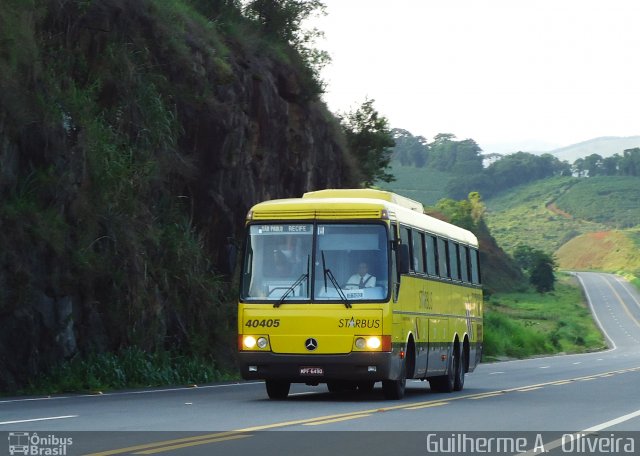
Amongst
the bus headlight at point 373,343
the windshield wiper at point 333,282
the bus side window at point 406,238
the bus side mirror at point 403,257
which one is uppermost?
the bus side window at point 406,238

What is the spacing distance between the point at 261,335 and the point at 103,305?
6.88 metres

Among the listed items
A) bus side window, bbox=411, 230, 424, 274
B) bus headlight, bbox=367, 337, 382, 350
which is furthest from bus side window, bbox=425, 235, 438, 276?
bus headlight, bbox=367, 337, 382, 350

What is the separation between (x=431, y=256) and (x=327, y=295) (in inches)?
173

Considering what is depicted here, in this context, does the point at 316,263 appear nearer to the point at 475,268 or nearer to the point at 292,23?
the point at 475,268

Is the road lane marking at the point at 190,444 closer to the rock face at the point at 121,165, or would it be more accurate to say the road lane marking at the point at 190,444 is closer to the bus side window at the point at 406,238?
the bus side window at the point at 406,238

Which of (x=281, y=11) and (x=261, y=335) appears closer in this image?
(x=261, y=335)

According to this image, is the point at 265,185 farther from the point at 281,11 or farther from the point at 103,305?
the point at 103,305

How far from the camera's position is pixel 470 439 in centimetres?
1482

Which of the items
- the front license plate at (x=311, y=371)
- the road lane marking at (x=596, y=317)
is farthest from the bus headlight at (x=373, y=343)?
the road lane marking at (x=596, y=317)

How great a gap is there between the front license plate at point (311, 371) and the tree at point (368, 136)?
3382 cm

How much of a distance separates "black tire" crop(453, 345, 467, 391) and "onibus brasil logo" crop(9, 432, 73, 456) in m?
14.7

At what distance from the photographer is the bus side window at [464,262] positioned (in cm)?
2947

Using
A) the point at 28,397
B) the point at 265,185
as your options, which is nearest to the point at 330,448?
the point at 28,397

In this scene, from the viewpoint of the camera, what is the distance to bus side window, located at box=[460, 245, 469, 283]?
29.5 meters
